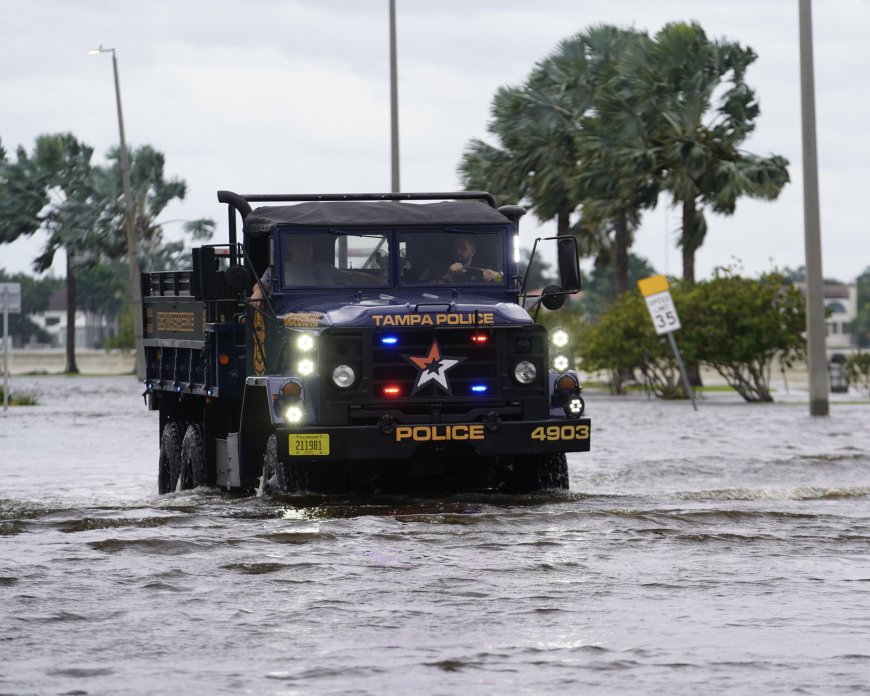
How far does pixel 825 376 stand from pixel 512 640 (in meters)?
24.8

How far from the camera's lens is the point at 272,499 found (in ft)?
46.7

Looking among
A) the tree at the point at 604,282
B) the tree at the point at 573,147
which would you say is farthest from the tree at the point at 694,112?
the tree at the point at 604,282

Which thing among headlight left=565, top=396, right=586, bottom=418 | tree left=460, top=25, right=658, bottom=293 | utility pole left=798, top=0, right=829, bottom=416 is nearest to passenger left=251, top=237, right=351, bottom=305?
headlight left=565, top=396, right=586, bottom=418

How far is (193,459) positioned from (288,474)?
2.72m

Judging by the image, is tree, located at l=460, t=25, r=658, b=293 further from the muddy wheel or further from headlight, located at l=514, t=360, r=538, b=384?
headlight, located at l=514, t=360, r=538, b=384

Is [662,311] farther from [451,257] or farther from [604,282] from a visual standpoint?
[604,282]

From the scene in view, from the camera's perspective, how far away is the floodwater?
24.1 feet

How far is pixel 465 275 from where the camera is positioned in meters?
15.1

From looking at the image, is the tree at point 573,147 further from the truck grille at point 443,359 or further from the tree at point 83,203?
the truck grille at point 443,359

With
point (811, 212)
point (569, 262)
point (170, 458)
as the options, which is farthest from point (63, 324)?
point (569, 262)

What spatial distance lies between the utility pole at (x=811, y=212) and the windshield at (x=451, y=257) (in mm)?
17498

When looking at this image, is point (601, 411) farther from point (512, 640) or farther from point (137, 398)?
point (512, 640)

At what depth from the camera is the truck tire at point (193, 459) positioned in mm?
16469

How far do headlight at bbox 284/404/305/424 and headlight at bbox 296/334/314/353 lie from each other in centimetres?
45
